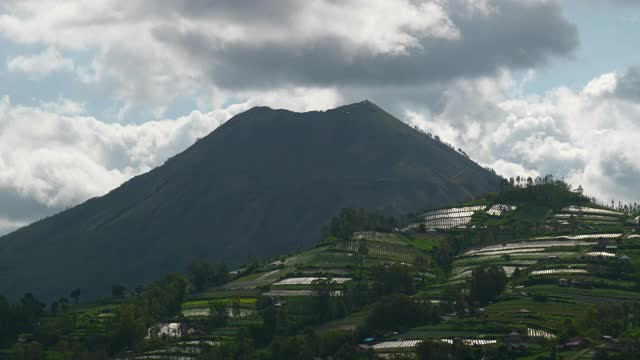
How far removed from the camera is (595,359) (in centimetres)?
19900

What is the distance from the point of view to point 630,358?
7707 inches

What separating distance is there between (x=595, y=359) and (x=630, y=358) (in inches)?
246
